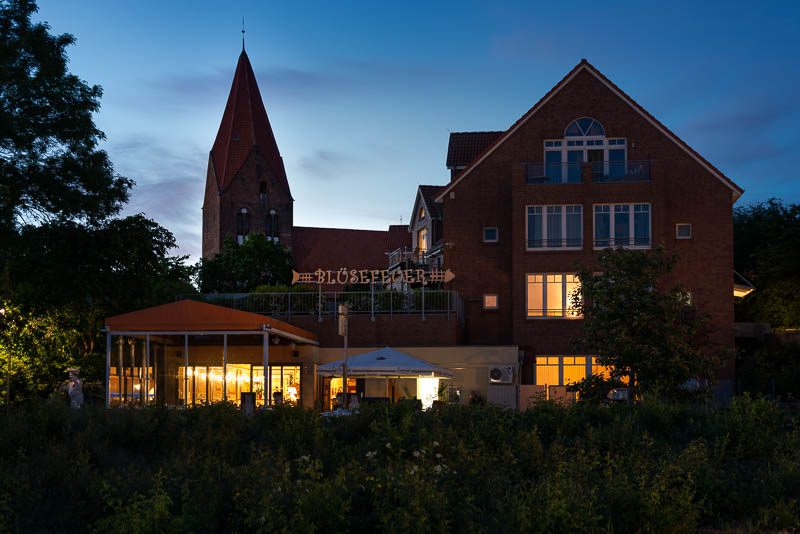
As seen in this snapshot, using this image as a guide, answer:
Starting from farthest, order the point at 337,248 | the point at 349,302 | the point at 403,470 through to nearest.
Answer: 1. the point at 337,248
2. the point at 349,302
3. the point at 403,470

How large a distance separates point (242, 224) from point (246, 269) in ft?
105

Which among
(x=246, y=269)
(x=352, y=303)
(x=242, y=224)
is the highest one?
(x=242, y=224)

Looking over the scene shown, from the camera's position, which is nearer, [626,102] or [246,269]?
[626,102]

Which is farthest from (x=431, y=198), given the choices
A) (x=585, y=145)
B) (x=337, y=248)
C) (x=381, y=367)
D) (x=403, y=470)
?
(x=337, y=248)

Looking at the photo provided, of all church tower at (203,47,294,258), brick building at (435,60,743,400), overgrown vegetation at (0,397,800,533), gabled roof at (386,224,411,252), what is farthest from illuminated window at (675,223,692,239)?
church tower at (203,47,294,258)

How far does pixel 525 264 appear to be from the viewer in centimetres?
3706

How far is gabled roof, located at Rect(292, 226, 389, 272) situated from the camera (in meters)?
97.8

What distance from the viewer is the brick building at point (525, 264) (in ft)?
118

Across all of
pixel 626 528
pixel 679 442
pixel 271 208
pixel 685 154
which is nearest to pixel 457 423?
pixel 679 442

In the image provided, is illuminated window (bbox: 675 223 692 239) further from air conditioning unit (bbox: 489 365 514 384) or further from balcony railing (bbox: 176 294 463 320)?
balcony railing (bbox: 176 294 463 320)

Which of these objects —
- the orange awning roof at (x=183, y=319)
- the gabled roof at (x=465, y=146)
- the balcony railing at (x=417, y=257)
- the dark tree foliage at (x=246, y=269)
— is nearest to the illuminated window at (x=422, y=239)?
the balcony railing at (x=417, y=257)

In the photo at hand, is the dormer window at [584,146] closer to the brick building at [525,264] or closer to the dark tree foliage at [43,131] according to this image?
the brick building at [525,264]

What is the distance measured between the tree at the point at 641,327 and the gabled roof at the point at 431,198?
28.4m

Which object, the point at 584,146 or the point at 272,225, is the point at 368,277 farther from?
the point at 272,225
